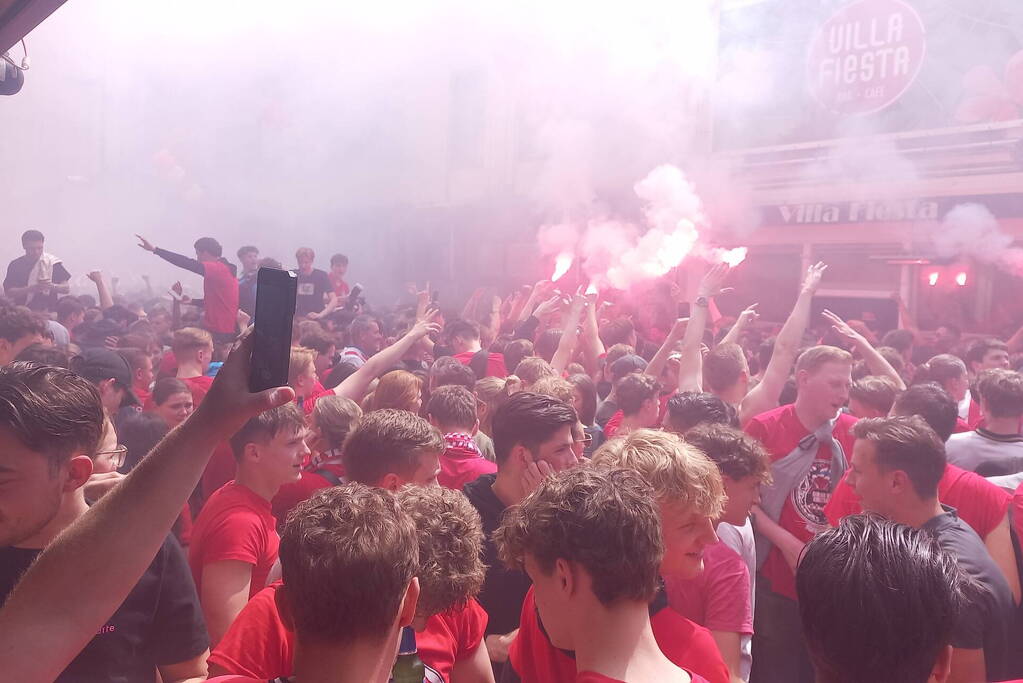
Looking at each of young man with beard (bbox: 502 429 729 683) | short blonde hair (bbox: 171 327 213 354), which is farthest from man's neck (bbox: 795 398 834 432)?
short blonde hair (bbox: 171 327 213 354)

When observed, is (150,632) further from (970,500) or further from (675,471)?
(970,500)

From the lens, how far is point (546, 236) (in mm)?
16609

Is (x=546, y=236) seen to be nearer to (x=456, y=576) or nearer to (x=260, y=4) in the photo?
(x=260, y=4)

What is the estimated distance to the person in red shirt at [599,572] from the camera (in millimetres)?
1652

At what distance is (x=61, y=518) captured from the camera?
5.94 ft

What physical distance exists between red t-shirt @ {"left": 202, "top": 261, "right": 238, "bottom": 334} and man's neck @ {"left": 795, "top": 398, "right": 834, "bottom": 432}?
5.71 meters

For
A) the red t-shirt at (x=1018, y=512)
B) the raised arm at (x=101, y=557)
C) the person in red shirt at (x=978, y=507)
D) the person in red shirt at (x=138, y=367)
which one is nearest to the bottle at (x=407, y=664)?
the raised arm at (x=101, y=557)

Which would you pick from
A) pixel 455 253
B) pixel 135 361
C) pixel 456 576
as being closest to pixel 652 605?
pixel 456 576

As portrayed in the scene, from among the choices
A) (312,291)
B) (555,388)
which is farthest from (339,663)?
(312,291)

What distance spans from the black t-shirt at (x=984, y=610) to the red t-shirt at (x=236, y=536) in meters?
1.93

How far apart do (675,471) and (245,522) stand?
1283 mm

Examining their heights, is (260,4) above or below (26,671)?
above

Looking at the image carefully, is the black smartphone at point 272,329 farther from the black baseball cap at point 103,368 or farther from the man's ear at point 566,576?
the black baseball cap at point 103,368

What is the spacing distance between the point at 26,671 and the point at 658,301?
39.6ft
